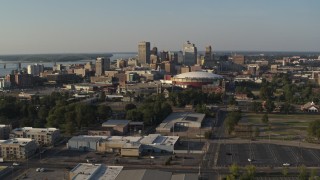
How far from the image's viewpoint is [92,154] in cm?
2408

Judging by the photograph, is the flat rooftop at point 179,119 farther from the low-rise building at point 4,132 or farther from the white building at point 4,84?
the white building at point 4,84

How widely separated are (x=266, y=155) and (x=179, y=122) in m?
10.3

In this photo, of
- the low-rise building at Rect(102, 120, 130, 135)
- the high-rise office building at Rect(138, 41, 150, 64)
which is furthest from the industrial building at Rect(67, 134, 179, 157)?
the high-rise office building at Rect(138, 41, 150, 64)

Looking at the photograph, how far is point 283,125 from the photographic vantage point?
3244 cm

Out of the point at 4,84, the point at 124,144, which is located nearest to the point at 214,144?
the point at 124,144

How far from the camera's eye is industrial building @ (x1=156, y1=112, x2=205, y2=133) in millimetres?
30434

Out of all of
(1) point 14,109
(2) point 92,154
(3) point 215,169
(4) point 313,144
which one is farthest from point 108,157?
(1) point 14,109

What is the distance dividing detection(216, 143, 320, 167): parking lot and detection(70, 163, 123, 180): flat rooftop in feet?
18.8

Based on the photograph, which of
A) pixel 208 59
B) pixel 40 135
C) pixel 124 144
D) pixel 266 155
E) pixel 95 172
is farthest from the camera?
pixel 208 59

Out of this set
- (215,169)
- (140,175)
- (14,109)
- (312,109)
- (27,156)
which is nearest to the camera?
(140,175)

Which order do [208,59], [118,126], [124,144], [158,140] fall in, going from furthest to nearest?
[208,59] < [118,126] < [158,140] < [124,144]

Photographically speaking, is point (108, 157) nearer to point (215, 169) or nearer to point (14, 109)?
point (215, 169)

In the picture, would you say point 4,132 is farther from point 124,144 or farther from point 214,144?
point 214,144

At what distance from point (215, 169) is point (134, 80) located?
5568cm
